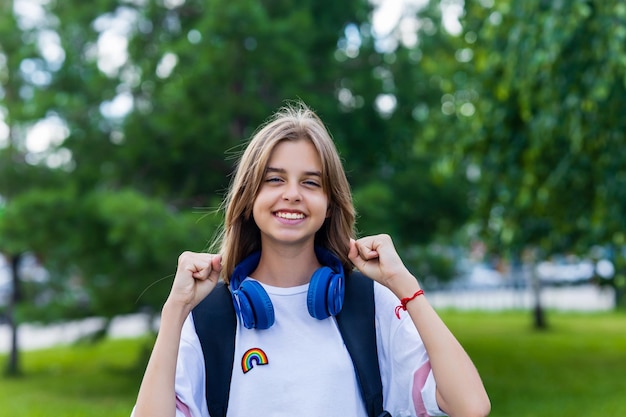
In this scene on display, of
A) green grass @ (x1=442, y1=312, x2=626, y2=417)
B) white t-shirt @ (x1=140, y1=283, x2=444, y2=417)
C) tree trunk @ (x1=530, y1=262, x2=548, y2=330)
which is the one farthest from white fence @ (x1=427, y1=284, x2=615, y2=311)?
white t-shirt @ (x1=140, y1=283, x2=444, y2=417)

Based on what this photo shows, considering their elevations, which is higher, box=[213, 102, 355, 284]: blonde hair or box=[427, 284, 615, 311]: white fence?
box=[213, 102, 355, 284]: blonde hair

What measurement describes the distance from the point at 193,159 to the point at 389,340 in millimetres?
6789

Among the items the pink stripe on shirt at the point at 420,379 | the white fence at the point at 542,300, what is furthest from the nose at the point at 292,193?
the white fence at the point at 542,300

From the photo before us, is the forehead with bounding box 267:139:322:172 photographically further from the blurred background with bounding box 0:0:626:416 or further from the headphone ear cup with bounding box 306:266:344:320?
the blurred background with bounding box 0:0:626:416

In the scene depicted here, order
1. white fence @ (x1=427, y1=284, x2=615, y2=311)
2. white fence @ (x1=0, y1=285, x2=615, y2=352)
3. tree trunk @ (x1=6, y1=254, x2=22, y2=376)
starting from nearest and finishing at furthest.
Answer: tree trunk @ (x1=6, y1=254, x2=22, y2=376) < white fence @ (x1=0, y1=285, x2=615, y2=352) < white fence @ (x1=427, y1=284, x2=615, y2=311)

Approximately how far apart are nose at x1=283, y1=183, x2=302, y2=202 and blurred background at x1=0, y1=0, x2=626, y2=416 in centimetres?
408

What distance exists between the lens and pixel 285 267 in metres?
1.84

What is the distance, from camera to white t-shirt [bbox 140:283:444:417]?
5.47 feet

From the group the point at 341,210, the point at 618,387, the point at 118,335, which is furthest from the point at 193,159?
the point at 118,335

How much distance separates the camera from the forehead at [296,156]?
5.85 ft

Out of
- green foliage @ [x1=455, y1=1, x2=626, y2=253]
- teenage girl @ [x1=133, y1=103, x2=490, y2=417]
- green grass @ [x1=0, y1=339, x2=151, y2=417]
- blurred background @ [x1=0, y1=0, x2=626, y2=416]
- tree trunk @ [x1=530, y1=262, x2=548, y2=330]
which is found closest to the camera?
teenage girl @ [x1=133, y1=103, x2=490, y2=417]

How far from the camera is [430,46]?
9438mm

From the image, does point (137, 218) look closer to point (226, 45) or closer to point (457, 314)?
point (226, 45)

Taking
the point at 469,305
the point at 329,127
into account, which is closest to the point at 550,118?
the point at 329,127
